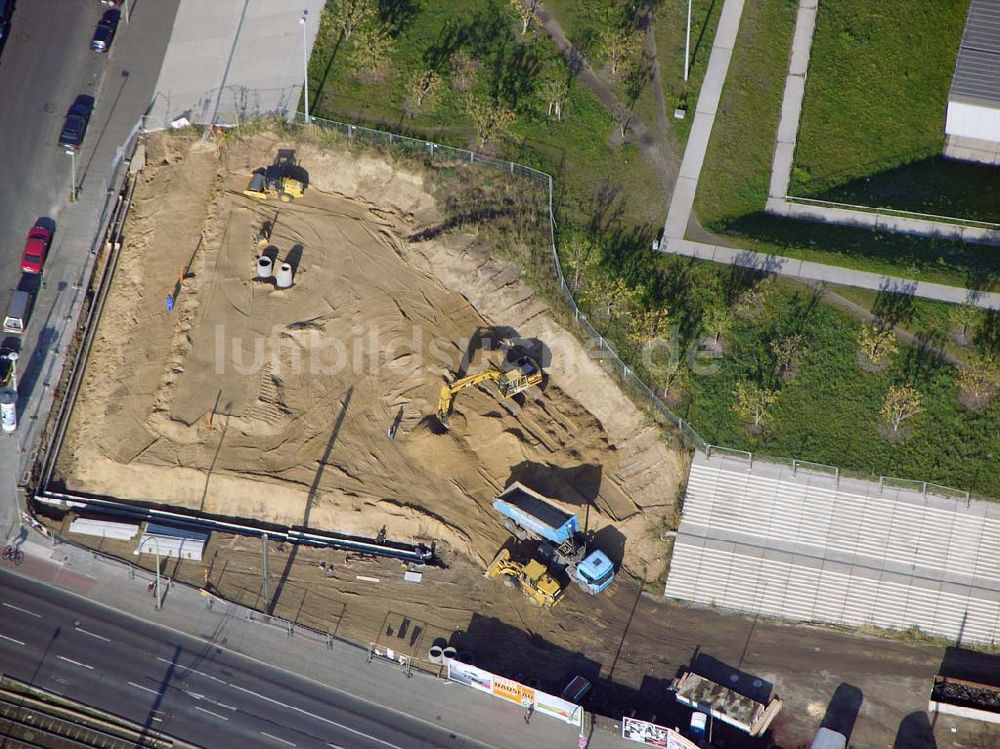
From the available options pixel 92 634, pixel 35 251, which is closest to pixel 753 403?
pixel 92 634

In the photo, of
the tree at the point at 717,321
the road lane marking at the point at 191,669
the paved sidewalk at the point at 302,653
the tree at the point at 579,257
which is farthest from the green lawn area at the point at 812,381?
the road lane marking at the point at 191,669

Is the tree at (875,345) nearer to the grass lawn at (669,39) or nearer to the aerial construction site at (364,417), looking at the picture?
the aerial construction site at (364,417)

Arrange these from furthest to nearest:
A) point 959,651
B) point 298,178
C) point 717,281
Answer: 1. point 298,178
2. point 717,281
3. point 959,651

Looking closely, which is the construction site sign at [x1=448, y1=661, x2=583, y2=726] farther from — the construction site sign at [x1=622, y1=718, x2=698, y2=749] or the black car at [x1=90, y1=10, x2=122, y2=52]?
the black car at [x1=90, y1=10, x2=122, y2=52]

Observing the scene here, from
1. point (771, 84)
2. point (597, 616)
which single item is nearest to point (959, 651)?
point (597, 616)

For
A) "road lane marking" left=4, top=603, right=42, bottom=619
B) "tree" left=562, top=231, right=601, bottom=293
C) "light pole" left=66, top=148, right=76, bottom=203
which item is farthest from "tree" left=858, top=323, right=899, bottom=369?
"light pole" left=66, top=148, right=76, bottom=203

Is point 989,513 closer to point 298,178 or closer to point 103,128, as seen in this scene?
point 298,178

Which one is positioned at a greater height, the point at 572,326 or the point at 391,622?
the point at 572,326
